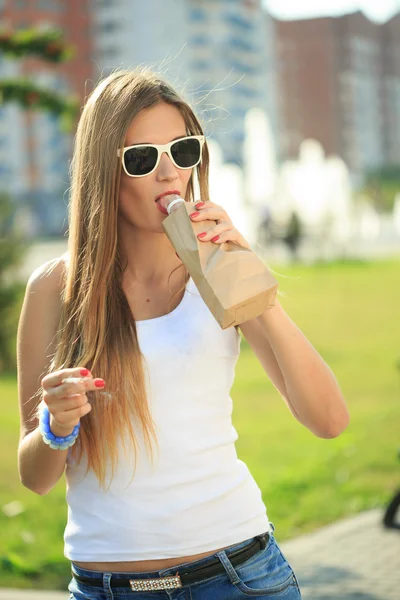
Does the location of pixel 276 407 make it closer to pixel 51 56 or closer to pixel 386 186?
pixel 51 56

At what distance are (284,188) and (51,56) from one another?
2513 centimetres

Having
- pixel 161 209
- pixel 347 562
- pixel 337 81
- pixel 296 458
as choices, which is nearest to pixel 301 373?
pixel 161 209

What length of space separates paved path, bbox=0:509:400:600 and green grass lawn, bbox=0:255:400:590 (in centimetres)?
25

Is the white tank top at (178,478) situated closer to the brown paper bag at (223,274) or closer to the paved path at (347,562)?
the brown paper bag at (223,274)

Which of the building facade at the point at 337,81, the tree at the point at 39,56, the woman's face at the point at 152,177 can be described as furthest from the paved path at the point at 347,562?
the building facade at the point at 337,81

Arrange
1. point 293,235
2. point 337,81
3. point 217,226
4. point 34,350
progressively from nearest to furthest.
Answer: point 217,226 < point 34,350 < point 293,235 < point 337,81

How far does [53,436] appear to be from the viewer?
186 cm

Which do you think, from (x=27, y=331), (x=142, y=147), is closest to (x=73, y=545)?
(x=27, y=331)

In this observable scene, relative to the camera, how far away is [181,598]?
190 cm

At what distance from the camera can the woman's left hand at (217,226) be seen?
182 centimetres

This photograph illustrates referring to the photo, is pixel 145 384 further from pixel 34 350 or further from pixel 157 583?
pixel 157 583

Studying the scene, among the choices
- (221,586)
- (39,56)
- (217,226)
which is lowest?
(221,586)

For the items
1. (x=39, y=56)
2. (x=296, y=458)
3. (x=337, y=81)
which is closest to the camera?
(x=39, y=56)

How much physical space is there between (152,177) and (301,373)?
0.50 meters
